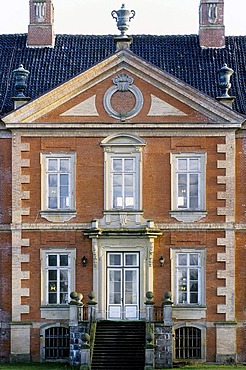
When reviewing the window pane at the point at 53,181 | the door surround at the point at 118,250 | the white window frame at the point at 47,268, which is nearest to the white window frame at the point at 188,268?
the door surround at the point at 118,250

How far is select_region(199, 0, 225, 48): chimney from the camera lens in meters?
43.4

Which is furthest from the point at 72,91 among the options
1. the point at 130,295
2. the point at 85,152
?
the point at 130,295

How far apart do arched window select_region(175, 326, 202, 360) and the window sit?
17.7 feet

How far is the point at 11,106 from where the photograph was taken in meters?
40.0

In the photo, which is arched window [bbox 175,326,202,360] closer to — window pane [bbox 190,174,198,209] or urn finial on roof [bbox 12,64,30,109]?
window pane [bbox 190,174,198,209]

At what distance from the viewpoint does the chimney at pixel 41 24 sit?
1711 inches

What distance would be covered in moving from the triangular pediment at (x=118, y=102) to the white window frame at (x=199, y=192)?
3.76ft

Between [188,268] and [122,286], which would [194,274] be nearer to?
[188,268]

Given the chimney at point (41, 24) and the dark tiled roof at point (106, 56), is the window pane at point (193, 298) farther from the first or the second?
the chimney at point (41, 24)

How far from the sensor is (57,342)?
38.8 metres

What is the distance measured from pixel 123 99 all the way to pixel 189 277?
249 inches

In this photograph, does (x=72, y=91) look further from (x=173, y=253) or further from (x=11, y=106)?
(x=173, y=253)

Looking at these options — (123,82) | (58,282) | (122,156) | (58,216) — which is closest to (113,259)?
(58,282)

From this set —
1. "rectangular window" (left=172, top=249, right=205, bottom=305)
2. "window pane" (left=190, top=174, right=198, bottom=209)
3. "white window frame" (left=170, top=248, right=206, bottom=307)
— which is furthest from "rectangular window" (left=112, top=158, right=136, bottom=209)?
"rectangular window" (left=172, top=249, right=205, bottom=305)
